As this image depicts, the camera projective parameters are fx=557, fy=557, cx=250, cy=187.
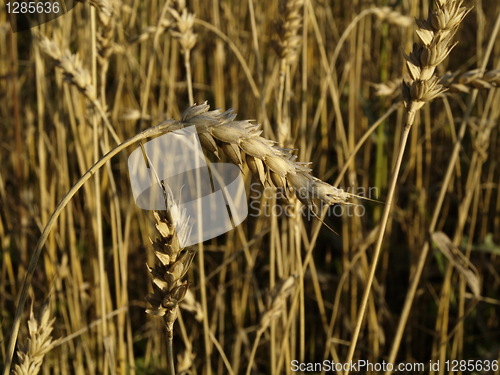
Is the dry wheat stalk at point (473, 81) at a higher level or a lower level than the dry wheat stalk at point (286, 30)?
lower

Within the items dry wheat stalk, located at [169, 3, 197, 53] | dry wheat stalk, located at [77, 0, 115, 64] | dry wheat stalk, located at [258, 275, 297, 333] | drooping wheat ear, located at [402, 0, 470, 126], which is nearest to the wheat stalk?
dry wheat stalk, located at [169, 3, 197, 53]

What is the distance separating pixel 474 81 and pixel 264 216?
0.71 m

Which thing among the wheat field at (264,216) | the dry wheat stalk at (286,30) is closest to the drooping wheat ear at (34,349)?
the wheat field at (264,216)

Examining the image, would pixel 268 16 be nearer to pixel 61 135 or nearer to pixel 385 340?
pixel 61 135

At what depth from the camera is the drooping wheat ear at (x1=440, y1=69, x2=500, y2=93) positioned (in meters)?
1.00

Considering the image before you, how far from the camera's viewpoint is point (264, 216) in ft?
5.12

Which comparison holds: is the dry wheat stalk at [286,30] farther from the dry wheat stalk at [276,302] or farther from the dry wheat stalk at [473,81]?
the dry wheat stalk at [276,302]

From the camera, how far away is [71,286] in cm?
143

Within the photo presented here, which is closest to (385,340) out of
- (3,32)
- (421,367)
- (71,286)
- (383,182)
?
(421,367)

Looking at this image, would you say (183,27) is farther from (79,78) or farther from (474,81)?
(474,81)

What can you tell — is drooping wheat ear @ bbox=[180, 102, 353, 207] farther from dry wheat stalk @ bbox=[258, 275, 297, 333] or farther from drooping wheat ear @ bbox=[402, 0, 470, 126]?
dry wheat stalk @ bbox=[258, 275, 297, 333]

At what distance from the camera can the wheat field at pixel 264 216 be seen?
106 cm

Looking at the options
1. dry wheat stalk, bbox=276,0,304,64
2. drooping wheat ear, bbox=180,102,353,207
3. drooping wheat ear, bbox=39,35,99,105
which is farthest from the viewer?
dry wheat stalk, bbox=276,0,304,64

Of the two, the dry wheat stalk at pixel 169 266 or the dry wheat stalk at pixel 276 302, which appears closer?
the dry wheat stalk at pixel 169 266
